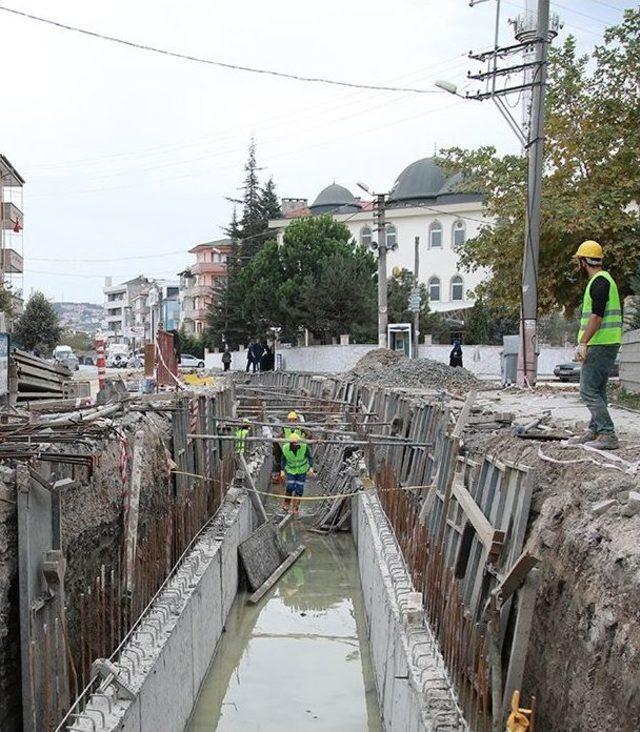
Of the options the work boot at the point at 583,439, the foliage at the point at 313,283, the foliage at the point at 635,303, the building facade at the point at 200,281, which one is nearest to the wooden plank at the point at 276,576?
the work boot at the point at 583,439

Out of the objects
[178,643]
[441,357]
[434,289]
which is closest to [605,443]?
Result: [178,643]

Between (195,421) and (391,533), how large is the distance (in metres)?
3.20

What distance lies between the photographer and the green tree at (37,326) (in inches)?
1839

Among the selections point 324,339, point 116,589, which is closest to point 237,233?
point 324,339

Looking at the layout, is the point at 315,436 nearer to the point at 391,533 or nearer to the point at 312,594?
the point at 312,594

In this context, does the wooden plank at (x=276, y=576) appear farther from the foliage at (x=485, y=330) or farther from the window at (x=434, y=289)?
the window at (x=434, y=289)

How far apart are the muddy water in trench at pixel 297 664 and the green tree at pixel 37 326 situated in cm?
3671

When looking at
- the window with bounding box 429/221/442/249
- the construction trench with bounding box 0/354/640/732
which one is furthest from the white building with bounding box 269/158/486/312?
the construction trench with bounding box 0/354/640/732

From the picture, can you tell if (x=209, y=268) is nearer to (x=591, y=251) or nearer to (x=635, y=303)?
(x=635, y=303)

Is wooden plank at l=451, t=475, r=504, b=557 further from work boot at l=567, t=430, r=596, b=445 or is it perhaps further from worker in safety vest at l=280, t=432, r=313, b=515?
worker in safety vest at l=280, t=432, r=313, b=515

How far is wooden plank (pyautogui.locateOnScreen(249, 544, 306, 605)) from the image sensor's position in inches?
457

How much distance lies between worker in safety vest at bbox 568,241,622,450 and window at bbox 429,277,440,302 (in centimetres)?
5695

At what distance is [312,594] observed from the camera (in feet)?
40.3

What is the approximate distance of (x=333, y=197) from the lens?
228 ft
